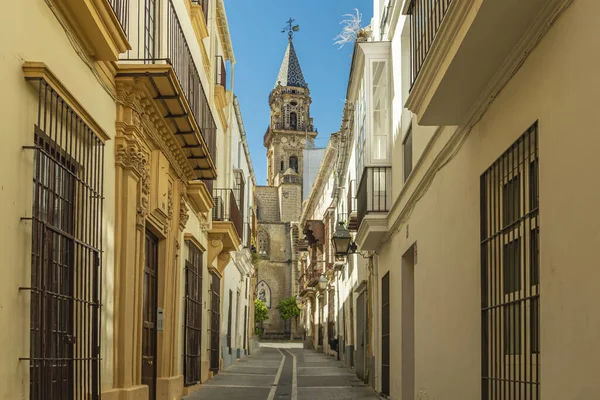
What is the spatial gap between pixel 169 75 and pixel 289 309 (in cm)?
6194

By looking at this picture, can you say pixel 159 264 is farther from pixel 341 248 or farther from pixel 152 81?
pixel 341 248

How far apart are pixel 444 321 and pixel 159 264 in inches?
187

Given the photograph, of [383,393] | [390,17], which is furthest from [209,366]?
[390,17]

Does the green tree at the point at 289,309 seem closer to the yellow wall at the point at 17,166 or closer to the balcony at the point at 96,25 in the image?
the balcony at the point at 96,25

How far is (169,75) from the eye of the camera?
8.96 m

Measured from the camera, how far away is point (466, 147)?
7992mm

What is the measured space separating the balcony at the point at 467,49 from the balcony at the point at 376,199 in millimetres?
5632

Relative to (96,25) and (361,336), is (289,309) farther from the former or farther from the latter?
(96,25)

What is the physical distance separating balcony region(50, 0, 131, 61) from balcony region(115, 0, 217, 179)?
0.97 m

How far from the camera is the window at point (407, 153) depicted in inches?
471

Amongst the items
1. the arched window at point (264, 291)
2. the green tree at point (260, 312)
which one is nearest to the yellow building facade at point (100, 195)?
the green tree at point (260, 312)

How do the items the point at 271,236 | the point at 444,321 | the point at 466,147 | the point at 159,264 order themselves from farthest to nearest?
the point at 271,236, the point at 159,264, the point at 444,321, the point at 466,147

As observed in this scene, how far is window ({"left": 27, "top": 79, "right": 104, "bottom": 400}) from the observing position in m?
6.03

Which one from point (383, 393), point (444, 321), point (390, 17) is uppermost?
point (390, 17)
